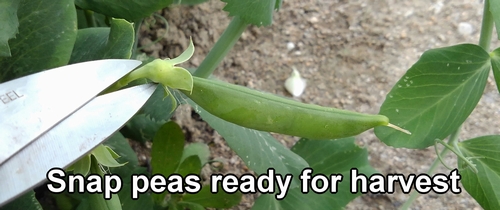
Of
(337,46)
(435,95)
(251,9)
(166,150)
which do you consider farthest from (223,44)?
(337,46)

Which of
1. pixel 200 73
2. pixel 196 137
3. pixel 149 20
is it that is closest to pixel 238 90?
pixel 200 73

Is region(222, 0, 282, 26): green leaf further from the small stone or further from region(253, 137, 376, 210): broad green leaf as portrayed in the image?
the small stone

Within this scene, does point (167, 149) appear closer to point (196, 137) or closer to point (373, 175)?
point (196, 137)

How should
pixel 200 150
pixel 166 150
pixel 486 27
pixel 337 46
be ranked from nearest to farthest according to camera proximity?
pixel 486 27 < pixel 166 150 < pixel 200 150 < pixel 337 46

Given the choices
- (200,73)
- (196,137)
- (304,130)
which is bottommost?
(196,137)

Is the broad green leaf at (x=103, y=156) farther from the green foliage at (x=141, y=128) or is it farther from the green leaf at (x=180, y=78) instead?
the green foliage at (x=141, y=128)

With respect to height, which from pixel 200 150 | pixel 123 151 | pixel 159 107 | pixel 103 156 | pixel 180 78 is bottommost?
pixel 200 150

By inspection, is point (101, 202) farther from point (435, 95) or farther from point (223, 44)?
point (435, 95)
